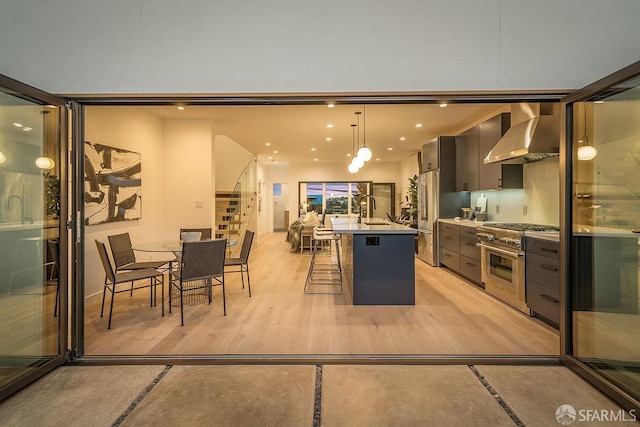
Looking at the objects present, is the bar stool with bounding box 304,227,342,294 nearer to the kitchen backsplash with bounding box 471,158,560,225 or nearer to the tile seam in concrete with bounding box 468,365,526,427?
the tile seam in concrete with bounding box 468,365,526,427

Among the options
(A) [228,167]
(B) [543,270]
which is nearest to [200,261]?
(B) [543,270]

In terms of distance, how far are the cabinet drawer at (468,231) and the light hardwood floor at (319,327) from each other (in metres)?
0.78

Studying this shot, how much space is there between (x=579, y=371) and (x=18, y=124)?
4252mm

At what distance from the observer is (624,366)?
2.29 m

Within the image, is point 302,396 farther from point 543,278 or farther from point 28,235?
point 543,278

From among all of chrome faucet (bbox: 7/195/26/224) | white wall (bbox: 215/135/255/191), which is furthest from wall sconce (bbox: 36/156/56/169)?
white wall (bbox: 215/135/255/191)

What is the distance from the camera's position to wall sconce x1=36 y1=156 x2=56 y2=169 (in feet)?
7.91

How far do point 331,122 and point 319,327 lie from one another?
3.94 metres

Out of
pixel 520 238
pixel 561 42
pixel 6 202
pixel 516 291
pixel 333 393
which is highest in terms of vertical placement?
pixel 561 42

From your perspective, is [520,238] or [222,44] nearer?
[222,44]

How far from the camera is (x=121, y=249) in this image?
160 inches

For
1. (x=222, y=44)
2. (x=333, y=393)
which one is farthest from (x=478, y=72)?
(x=333, y=393)

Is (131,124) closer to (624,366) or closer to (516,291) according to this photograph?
(516,291)

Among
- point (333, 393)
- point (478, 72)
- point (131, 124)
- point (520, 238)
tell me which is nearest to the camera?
point (333, 393)
